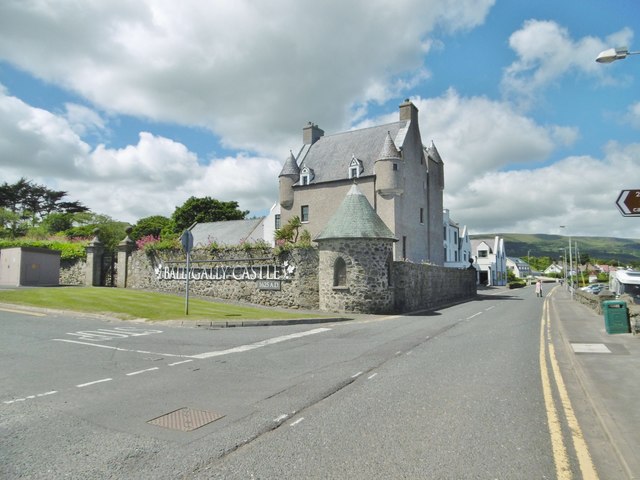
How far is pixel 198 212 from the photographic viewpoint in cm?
7119

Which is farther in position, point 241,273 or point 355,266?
point 241,273

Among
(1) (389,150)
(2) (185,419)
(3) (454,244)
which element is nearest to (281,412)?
(2) (185,419)

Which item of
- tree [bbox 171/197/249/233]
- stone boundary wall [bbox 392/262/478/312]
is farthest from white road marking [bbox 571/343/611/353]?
tree [bbox 171/197/249/233]

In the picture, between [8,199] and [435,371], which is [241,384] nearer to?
[435,371]

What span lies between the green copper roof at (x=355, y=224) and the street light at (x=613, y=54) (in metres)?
14.7

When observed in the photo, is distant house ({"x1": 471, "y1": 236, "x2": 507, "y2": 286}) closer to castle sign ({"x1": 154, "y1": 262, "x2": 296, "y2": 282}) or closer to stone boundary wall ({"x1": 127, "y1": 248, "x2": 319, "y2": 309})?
stone boundary wall ({"x1": 127, "y1": 248, "x2": 319, "y2": 309})

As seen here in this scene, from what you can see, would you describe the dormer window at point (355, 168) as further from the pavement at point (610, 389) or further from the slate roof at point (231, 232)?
the pavement at point (610, 389)

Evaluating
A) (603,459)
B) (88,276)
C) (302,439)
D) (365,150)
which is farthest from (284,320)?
(365,150)

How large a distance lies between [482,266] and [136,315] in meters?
79.4

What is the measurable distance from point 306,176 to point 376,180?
7453 millimetres

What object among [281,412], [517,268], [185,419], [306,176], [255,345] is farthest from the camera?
[517,268]

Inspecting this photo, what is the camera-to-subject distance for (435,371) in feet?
28.8

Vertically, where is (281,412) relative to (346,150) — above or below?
below

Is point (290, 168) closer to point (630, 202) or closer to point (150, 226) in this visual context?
point (630, 202)
